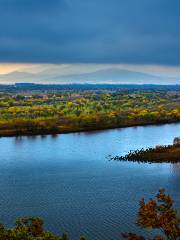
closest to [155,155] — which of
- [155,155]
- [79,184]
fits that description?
[155,155]

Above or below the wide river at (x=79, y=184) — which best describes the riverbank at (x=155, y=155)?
above

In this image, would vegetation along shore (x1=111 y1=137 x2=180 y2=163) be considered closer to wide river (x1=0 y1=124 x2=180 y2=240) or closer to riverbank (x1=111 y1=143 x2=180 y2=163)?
riverbank (x1=111 y1=143 x2=180 y2=163)

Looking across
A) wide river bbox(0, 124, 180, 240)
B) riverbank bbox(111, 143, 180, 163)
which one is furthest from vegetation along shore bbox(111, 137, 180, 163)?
wide river bbox(0, 124, 180, 240)

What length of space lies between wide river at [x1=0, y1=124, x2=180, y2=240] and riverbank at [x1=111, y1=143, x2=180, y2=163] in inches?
126

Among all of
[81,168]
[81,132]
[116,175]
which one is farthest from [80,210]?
[81,132]

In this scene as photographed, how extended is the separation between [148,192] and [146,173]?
12159 mm

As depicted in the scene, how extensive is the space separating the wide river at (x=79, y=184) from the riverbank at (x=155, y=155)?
10.5 ft

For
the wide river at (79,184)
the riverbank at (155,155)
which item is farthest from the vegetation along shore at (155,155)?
the wide river at (79,184)

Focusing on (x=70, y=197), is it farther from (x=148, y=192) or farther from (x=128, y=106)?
(x=128, y=106)

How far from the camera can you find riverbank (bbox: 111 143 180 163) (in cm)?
7781

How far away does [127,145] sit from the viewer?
9575cm

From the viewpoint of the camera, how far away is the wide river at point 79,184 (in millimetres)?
43938

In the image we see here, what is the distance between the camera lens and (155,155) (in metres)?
80.6

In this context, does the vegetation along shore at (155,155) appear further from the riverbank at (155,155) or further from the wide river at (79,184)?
the wide river at (79,184)
